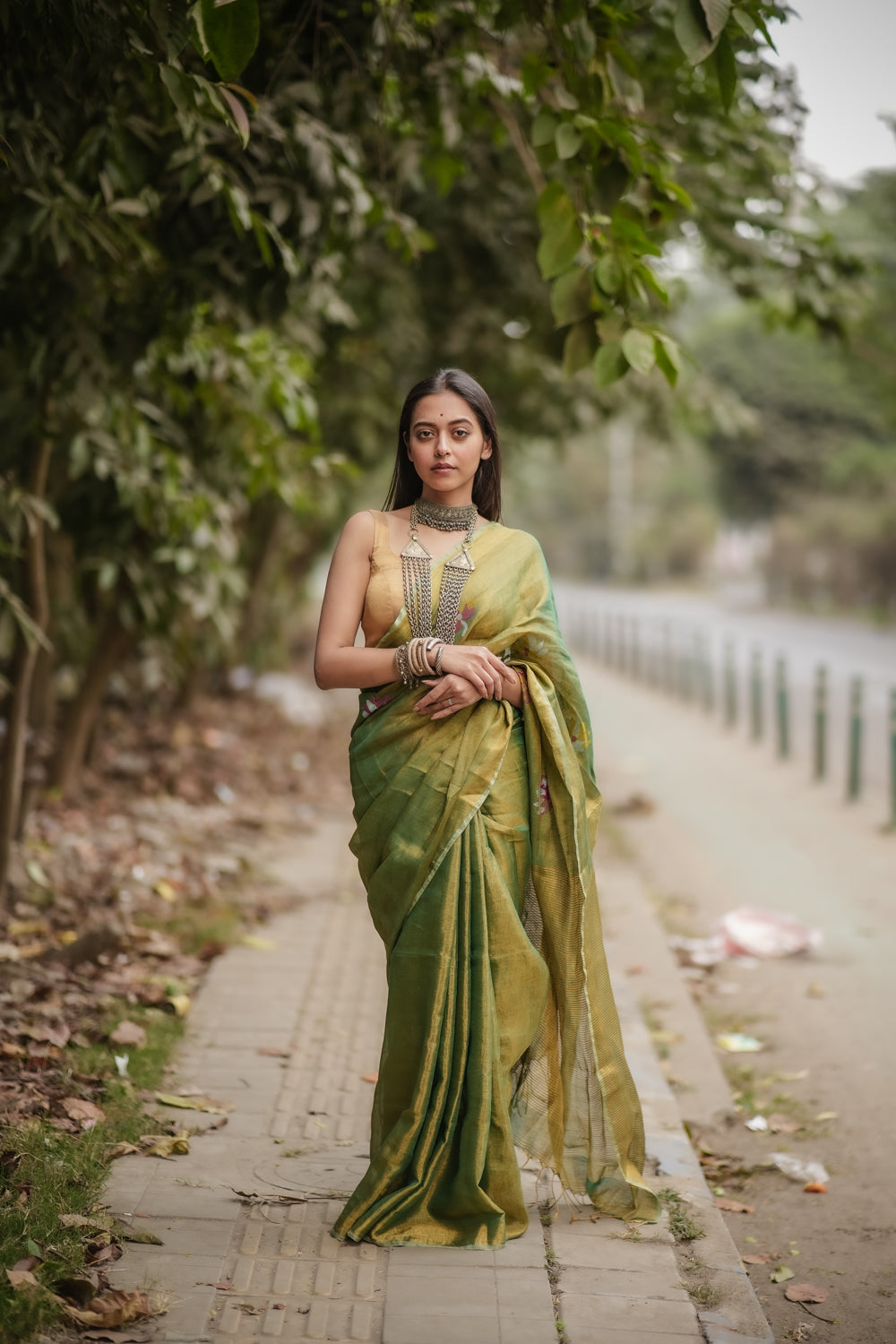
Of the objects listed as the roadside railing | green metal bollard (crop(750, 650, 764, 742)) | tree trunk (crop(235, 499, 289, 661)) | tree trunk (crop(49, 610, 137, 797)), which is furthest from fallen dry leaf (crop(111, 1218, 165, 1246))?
green metal bollard (crop(750, 650, 764, 742))

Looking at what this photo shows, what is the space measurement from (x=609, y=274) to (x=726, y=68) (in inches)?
27.1

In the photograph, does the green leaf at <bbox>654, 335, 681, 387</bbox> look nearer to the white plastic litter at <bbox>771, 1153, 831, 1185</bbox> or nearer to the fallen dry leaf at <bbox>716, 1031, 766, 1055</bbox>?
the white plastic litter at <bbox>771, 1153, 831, 1185</bbox>

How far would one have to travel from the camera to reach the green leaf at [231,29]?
2.58 meters

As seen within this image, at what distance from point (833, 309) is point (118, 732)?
5921 millimetres

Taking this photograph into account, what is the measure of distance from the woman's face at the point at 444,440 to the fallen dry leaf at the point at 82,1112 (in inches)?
80.2

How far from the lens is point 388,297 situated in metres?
9.54

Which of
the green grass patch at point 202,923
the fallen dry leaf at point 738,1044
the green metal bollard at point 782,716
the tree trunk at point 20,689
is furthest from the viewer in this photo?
the green metal bollard at point 782,716

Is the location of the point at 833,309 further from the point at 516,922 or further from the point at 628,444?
the point at 628,444

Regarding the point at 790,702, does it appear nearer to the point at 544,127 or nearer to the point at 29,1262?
the point at 544,127

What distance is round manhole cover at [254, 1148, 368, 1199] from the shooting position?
3457mm

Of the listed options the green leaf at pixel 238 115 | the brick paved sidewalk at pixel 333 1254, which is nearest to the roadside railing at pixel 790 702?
the brick paved sidewalk at pixel 333 1254

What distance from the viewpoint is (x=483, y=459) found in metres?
3.36

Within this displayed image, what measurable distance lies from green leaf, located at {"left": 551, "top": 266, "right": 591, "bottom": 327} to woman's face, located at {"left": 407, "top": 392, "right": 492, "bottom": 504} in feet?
2.24

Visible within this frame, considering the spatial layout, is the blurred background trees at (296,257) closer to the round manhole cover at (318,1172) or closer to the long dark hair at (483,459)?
the long dark hair at (483,459)
